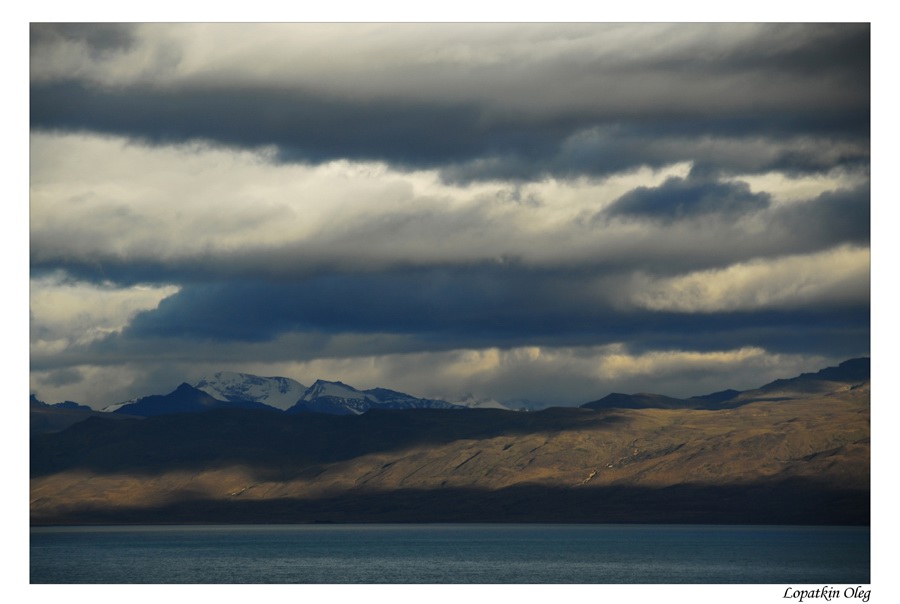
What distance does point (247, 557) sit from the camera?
162625mm

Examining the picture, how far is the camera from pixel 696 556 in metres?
160

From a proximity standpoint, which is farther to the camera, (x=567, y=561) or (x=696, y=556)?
(x=696, y=556)
